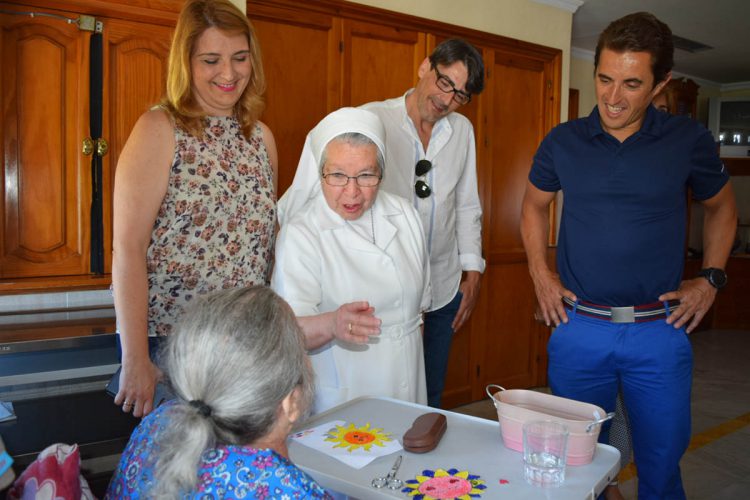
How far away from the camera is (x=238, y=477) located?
96cm

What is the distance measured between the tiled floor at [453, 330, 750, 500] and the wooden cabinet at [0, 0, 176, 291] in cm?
266

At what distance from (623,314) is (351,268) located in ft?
2.66

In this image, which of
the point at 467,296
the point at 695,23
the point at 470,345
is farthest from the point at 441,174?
the point at 695,23

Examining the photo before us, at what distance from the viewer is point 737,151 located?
25.2ft

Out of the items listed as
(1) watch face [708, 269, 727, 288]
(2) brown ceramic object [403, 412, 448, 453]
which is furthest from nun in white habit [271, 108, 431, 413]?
(1) watch face [708, 269, 727, 288]

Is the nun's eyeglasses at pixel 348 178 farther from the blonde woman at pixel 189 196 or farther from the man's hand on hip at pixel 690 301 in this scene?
the man's hand on hip at pixel 690 301

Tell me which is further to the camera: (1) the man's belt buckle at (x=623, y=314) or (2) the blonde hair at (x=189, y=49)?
(1) the man's belt buckle at (x=623, y=314)

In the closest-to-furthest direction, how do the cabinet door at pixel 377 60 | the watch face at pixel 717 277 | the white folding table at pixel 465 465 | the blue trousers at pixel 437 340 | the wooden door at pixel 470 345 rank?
the white folding table at pixel 465 465
the watch face at pixel 717 277
the blue trousers at pixel 437 340
the cabinet door at pixel 377 60
the wooden door at pixel 470 345

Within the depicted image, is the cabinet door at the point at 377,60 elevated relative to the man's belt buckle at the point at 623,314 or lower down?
elevated

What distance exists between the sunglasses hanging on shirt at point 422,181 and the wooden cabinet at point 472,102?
1062 mm

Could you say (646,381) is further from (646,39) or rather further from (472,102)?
(472,102)

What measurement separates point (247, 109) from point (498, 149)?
2.83 m

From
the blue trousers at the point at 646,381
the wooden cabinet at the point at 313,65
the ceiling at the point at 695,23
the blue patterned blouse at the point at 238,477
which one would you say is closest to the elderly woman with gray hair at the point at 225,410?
the blue patterned blouse at the point at 238,477

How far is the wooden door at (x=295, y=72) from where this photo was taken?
323 cm
